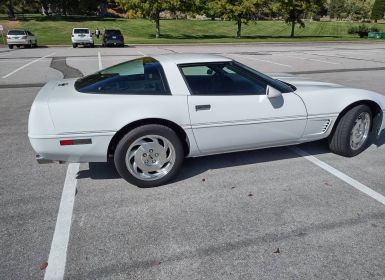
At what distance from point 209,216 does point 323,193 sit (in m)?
1.31

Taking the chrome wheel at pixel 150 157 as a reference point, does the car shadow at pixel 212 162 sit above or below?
below

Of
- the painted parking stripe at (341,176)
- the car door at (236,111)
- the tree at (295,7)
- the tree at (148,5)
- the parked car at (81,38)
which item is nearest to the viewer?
the painted parking stripe at (341,176)

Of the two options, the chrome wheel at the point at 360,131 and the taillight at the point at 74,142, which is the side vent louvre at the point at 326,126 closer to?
the chrome wheel at the point at 360,131

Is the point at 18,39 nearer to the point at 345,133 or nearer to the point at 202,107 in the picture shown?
the point at 202,107

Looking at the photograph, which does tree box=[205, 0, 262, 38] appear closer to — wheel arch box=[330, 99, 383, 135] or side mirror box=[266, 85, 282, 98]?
wheel arch box=[330, 99, 383, 135]

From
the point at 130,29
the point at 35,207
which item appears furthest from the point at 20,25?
the point at 35,207

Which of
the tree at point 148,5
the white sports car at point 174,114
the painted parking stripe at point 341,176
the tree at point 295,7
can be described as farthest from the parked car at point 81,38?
the painted parking stripe at point 341,176

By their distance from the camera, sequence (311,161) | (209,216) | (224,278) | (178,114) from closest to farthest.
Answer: (224,278) → (209,216) → (178,114) → (311,161)

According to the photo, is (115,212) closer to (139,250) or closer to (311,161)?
(139,250)

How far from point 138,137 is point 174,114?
0.44 m

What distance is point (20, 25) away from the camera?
44375mm

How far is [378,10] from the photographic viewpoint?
7988 centimetres

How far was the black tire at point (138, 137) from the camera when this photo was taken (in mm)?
3436

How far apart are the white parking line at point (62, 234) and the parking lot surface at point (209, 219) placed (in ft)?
0.07
